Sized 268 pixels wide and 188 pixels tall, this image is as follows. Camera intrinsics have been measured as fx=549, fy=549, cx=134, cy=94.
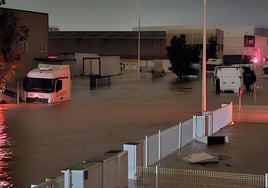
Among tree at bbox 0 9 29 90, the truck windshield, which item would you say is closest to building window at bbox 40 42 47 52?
tree at bbox 0 9 29 90

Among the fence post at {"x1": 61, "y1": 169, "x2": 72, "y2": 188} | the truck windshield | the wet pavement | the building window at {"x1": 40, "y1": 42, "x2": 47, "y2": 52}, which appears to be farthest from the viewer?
the building window at {"x1": 40, "y1": 42, "x2": 47, "y2": 52}

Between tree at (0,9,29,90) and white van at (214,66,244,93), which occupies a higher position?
tree at (0,9,29,90)

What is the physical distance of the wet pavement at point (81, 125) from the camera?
1695 centimetres

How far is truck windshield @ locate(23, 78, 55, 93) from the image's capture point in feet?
122

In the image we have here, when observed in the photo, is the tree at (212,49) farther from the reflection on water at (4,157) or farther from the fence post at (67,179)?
the fence post at (67,179)

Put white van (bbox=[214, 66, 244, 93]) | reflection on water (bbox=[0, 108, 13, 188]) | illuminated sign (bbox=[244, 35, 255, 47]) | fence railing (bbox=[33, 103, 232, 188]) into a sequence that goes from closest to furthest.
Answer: fence railing (bbox=[33, 103, 232, 188]) → reflection on water (bbox=[0, 108, 13, 188]) → white van (bbox=[214, 66, 244, 93]) → illuminated sign (bbox=[244, 35, 255, 47])

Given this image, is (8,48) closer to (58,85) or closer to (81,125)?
(58,85)

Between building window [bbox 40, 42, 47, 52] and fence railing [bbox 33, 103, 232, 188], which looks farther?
building window [bbox 40, 42, 47, 52]

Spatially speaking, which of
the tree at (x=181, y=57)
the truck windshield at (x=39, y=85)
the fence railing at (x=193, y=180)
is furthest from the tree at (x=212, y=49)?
the fence railing at (x=193, y=180)

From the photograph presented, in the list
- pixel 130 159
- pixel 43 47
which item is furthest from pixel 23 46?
pixel 130 159

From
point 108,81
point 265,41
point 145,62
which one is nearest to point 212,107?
point 108,81

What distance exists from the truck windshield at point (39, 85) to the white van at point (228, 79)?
14820 mm

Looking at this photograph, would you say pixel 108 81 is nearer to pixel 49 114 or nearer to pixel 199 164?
pixel 49 114

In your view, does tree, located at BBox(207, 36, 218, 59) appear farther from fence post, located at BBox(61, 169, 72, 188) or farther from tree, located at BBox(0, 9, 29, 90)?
fence post, located at BBox(61, 169, 72, 188)
